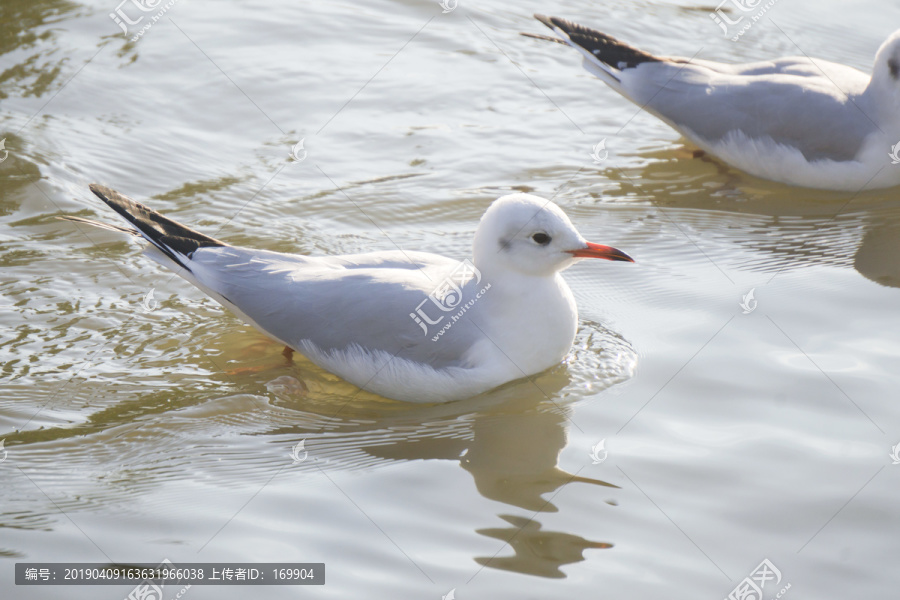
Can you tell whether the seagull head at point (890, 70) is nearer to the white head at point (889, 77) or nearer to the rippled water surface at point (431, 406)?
the white head at point (889, 77)

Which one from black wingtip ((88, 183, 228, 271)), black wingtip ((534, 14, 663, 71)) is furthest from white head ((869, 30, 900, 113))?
black wingtip ((88, 183, 228, 271))

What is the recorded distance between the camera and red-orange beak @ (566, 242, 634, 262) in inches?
179

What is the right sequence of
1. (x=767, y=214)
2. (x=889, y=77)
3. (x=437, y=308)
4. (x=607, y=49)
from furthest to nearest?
(x=607, y=49)
(x=889, y=77)
(x=767, y=214)
(x=437, y=308)

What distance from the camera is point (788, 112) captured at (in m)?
6.70

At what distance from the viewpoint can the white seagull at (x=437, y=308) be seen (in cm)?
468

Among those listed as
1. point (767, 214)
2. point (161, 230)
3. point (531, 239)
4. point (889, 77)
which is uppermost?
point (889, 77)

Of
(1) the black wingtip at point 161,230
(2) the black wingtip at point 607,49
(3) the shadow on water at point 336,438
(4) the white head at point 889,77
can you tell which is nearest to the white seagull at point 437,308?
(3) the shadow on water at point 336,438

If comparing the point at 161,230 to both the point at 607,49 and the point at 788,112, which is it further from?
the point at 788,112

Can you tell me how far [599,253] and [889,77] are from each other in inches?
133

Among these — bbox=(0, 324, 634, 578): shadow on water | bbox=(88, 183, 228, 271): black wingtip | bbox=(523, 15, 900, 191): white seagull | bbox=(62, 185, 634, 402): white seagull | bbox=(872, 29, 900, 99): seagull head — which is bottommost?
bbox=(0, 324, 634, 578): shadow on water

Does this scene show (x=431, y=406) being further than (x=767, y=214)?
No

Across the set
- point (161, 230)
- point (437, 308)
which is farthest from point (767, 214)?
point (161, 230)

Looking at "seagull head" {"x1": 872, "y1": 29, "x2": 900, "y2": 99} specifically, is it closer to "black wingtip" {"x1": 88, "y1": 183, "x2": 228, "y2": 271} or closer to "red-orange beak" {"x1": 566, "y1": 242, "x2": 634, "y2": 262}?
"red-orange beak" {"x1": 566, "y1": 242, "x2": 634, "y2": 262}

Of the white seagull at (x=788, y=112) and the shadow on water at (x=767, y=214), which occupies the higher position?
the white seagull at (x=788, y=112)
